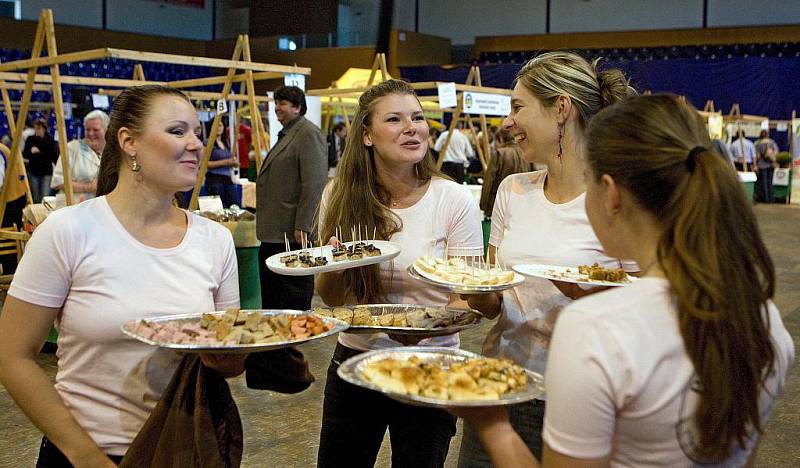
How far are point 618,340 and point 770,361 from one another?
0.28 metres

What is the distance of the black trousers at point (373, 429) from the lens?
7.42ft

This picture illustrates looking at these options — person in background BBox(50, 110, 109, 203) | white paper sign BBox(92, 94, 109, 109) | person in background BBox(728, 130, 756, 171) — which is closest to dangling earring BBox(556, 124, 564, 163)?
person in background BBox(50, 110, 109, 203)

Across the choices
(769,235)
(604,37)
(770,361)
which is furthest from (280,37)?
(770,361)

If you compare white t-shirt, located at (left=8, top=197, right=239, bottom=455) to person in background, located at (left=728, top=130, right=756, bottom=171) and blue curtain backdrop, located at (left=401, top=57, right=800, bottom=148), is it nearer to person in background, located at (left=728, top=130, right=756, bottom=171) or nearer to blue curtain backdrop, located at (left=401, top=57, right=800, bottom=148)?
person in background, located at (left=728, top=130, right=756, bottom=171)

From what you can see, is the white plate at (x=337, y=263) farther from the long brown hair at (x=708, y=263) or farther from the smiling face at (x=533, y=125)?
the long brown hair at (x=708, y=263)

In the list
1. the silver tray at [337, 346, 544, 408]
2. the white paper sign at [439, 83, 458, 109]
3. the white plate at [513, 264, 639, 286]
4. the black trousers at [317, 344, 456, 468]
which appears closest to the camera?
the silver tray at [337, 346, 544, 408]

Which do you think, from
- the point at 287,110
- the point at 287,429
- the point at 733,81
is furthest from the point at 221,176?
the point at 733,81

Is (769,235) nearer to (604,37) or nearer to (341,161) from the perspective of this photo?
(604,37)

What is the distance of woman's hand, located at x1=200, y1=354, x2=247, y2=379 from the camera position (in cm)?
173

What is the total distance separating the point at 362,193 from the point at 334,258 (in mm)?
322

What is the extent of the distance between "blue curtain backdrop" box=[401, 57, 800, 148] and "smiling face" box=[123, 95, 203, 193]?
1819 cm

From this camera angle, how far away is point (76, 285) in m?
1.77

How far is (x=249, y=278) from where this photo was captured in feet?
19.8

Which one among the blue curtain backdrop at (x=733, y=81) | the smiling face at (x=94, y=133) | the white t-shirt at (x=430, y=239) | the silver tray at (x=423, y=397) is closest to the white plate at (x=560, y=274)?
the silver tray at (x=423, y=397)
